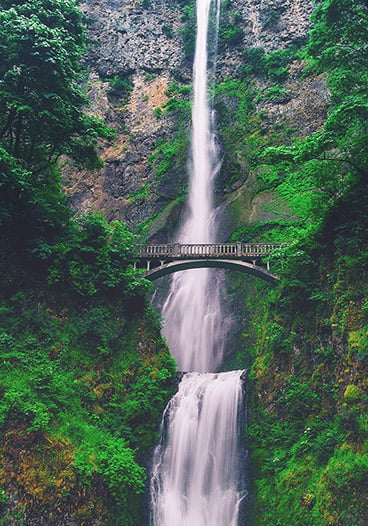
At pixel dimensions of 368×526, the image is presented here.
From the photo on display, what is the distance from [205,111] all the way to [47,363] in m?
24.2

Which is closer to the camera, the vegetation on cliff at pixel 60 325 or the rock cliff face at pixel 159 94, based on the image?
the vegetation on cliff at pixel 60 325

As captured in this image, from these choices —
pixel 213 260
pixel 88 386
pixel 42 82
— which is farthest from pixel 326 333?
pixel 42 82

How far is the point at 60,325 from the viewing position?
43.5ft

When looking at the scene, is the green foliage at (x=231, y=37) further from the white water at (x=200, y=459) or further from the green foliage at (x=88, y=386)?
the white water at (x=200, y=459)

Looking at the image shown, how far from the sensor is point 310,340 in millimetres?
12391

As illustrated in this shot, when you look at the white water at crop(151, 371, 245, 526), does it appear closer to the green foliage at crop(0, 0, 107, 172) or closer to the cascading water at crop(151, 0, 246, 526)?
the cascading water at crop(151, 0, 246, 526)

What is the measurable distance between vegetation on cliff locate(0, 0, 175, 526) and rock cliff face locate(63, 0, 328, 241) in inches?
425

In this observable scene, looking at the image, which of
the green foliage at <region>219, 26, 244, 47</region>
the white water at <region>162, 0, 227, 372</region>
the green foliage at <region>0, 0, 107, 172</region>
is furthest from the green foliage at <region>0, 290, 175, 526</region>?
the green foliage at <region>219, 26, 244, 47</region>

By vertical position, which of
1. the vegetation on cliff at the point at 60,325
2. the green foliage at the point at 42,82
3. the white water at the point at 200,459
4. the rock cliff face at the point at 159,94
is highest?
the rock cliff face at the point at 159,94

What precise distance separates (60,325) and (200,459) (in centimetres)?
622

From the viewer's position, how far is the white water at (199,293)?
21.2 m

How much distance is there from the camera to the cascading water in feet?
41.5

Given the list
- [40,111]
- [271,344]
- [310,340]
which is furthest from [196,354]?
[40,111]

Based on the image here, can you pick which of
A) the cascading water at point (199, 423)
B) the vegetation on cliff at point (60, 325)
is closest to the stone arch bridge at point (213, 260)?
the vegetation on cliff at point (60, 325)
